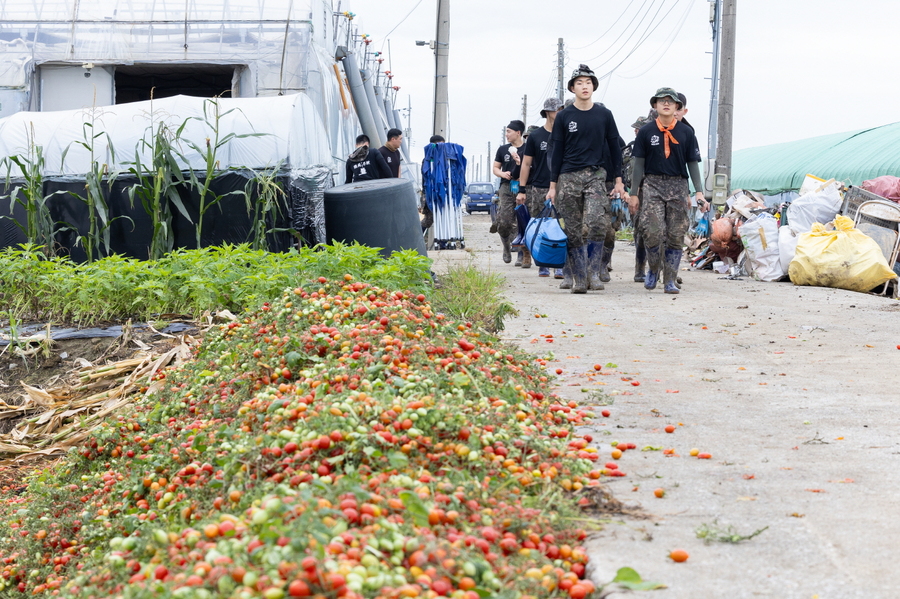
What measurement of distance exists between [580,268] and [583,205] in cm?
65

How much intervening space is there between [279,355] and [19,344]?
2.45m

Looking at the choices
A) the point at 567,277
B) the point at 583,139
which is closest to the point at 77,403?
the point at 583,139

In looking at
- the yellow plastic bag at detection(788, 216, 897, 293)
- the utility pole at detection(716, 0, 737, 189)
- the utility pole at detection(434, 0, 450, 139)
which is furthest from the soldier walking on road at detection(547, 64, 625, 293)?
the utility pole at detection(434, 0, 450, 139)

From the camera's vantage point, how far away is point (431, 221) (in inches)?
701

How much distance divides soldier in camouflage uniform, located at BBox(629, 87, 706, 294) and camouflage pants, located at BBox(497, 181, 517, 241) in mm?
3304

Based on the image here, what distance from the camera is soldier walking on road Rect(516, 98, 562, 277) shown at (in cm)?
1093

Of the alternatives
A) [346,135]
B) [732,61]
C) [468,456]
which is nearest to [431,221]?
[346,135]

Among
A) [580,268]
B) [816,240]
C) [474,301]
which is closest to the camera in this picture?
[474,301]

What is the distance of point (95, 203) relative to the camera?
27.6 feet

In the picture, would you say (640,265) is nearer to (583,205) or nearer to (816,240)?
(583,205)

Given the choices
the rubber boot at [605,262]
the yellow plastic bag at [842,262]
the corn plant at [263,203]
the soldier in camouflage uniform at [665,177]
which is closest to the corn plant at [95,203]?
the corn plant at [263,203]

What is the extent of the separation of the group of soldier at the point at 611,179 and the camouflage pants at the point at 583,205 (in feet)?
0.03

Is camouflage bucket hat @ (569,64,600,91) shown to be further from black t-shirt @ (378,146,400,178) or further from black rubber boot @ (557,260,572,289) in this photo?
black t-shirt @ (378,146,400,178)

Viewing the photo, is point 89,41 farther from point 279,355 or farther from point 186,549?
point 186,549
